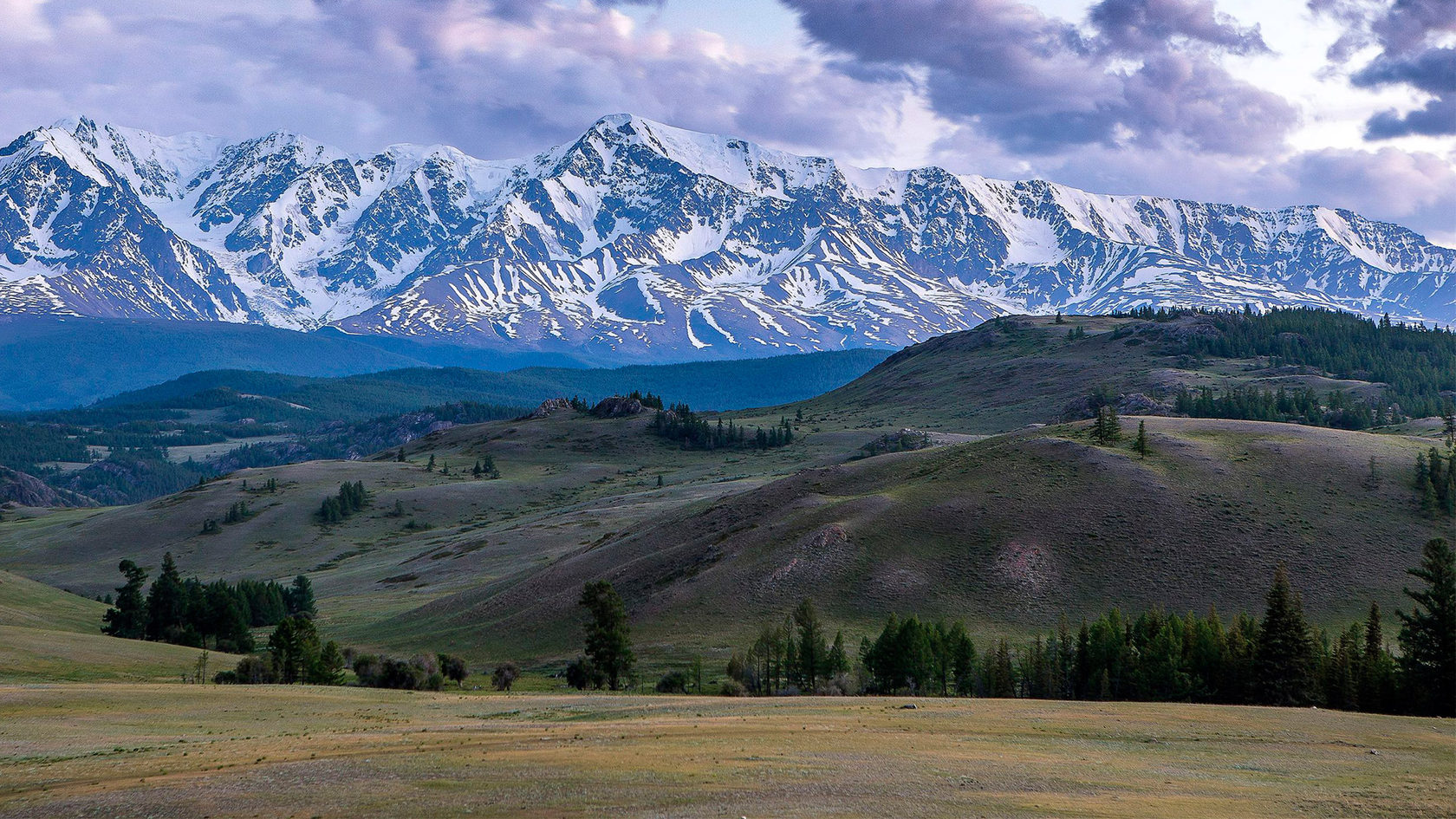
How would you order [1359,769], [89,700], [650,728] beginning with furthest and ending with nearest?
1. [89,700]
2. [650,728]
3. [1359,769]

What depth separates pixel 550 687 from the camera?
276 feet

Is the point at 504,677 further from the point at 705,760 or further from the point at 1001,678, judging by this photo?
the point at 705,760

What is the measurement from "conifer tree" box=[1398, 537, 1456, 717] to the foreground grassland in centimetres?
1173

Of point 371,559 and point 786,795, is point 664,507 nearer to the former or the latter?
point 371,559

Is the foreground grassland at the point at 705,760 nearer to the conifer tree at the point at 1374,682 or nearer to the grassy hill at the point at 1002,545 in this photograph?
the conifer tree at the point at 1374,682

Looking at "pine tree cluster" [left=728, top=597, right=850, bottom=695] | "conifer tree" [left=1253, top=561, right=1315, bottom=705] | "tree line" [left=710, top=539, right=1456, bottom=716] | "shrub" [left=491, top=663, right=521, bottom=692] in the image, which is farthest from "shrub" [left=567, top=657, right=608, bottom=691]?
"conifer tree" [left=1253, top=561, right=1315, bottom=705]

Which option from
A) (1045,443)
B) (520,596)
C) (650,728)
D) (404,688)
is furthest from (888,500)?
(650,728)

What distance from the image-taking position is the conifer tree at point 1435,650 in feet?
214

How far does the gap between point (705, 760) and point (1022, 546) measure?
229 feet

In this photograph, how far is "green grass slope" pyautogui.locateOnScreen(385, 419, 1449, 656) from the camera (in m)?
98.4

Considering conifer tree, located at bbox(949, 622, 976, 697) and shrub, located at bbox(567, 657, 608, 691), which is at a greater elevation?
conifer tree, located at bbox(949, 622, 976, 697)

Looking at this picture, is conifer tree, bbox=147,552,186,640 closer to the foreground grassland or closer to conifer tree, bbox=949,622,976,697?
the foreground grassland

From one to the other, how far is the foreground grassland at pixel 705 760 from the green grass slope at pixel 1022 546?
3952cm

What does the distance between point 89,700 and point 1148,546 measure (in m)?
84.7
